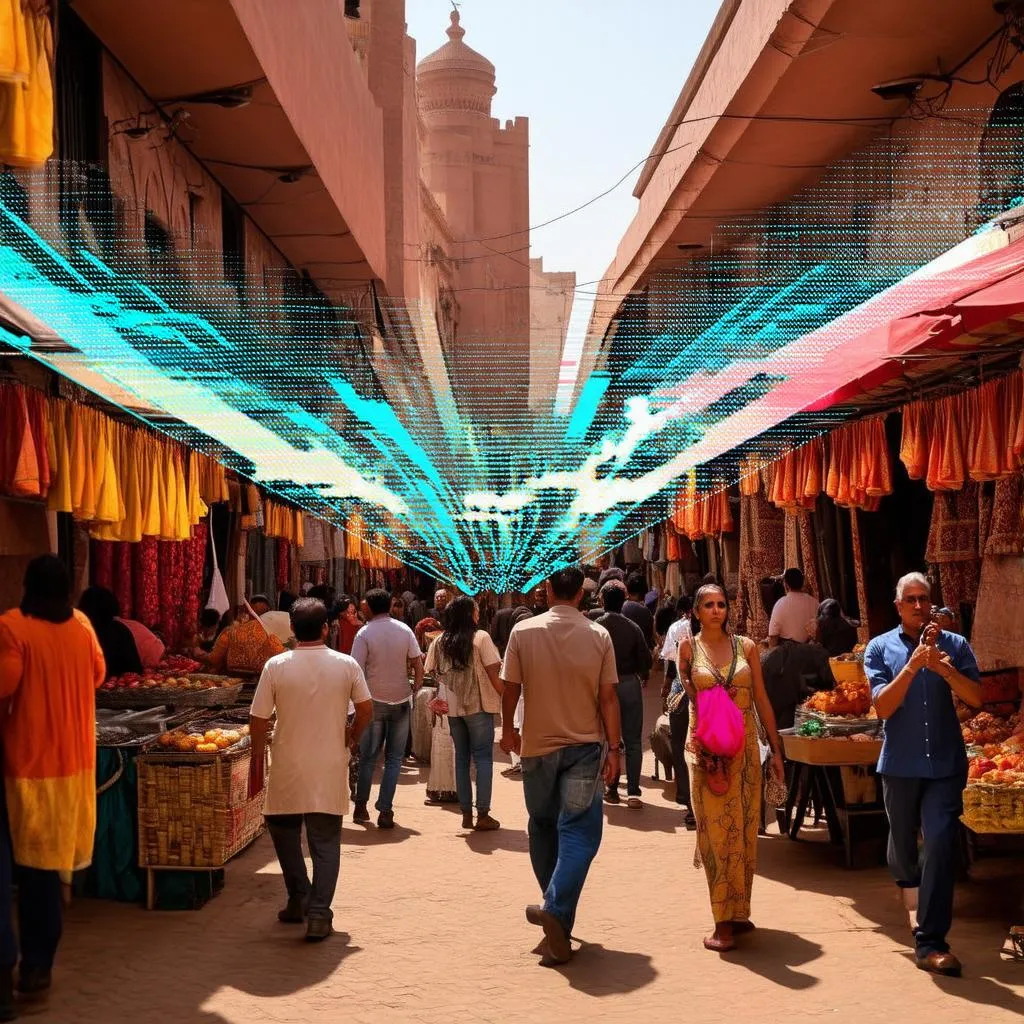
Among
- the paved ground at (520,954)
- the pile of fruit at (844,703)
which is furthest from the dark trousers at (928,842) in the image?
the pile of fruit at (844,703)

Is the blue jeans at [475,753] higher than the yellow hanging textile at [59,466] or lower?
lower

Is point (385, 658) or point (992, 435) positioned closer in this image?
point (992, 435)

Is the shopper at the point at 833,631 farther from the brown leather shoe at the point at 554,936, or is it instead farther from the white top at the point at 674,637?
the brown leather shoe at the point at 554,936

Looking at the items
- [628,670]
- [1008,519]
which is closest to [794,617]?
[628,670]

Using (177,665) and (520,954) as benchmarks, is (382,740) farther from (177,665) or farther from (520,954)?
(520,954)

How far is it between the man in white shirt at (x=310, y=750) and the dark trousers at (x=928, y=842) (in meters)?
2.45

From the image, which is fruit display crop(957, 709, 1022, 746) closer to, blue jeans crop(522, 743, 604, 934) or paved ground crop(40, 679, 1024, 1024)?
paved ground crop(40, 679, 1024, 1024)

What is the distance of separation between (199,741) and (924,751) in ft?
11.7

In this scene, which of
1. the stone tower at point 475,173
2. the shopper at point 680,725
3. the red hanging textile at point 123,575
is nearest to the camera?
the shopper at point 680,725

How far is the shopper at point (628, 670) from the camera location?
33.8 feet

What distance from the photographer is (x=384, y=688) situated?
991cm

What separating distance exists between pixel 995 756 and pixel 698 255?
13996 millimetres

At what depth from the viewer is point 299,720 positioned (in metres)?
6.45

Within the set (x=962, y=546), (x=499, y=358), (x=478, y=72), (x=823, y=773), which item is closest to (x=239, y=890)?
(x=823, y=773)
